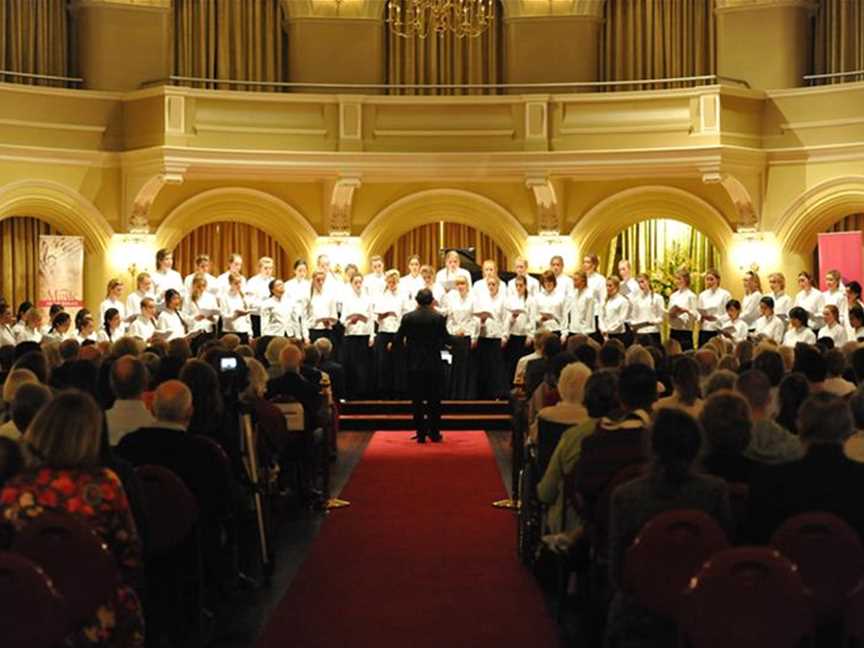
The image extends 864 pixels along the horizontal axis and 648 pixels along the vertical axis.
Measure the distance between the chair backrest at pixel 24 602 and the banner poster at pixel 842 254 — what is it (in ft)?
50.7

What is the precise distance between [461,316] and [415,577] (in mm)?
8700

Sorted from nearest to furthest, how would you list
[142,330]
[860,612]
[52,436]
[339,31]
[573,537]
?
[860,612]
[52,436]
[573,537]
[142,330]
[339,31]

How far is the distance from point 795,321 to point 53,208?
979cm

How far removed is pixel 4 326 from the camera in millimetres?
15969

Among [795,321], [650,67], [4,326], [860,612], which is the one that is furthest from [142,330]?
[860,612]

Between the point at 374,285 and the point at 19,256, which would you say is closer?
the point at 374,285

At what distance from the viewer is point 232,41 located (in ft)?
71.5

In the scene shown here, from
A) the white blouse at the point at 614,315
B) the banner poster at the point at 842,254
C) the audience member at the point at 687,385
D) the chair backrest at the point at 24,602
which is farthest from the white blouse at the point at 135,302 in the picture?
the chair backrest at the point at 24,602

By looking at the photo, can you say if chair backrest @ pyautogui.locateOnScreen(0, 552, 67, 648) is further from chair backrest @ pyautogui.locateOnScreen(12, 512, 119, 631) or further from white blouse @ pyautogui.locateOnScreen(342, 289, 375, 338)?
white blouse @ pyautogui.locateOnScreen(342, 289, 375, 338)

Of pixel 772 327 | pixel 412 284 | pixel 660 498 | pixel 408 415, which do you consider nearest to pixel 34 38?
pixel 412 284

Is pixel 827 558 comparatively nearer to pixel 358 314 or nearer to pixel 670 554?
pixel 670 554

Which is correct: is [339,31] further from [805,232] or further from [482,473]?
[482,473]

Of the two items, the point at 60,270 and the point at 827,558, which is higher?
the point at 60,270

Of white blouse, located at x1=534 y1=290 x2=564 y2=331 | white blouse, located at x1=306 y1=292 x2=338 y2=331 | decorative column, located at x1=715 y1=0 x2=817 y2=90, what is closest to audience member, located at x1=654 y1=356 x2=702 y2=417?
white blouse, located at x1=534 y1=290 x2=564 y2=331
